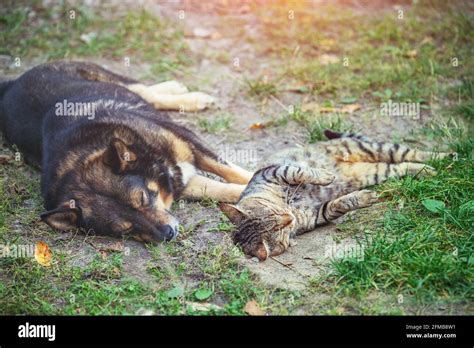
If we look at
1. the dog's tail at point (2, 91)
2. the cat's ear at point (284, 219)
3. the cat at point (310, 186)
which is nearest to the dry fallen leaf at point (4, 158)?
the dog's tail at point (2, 91)

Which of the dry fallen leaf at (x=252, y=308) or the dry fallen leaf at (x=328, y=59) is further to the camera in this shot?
the dry fallen leaf at (x=328, y=59)

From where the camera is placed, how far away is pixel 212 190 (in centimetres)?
650

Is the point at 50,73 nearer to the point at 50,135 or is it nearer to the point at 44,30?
the point at 50,135

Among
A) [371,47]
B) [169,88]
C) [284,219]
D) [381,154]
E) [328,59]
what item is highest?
[371,47]

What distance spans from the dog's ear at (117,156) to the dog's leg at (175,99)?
7.62 feet

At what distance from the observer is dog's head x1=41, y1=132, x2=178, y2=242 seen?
5.71 meters

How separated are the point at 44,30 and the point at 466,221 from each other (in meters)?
6.85

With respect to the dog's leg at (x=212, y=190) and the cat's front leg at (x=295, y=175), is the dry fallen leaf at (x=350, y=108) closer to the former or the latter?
the cat's front leg at (x=295, y=175)

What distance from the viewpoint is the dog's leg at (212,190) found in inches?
254

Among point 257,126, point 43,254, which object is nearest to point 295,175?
point 257,126

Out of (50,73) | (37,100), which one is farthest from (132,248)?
(50,73)

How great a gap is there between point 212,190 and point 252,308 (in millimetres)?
1844

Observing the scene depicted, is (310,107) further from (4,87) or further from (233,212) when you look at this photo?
(4,87)

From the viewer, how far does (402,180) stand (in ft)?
20.3
